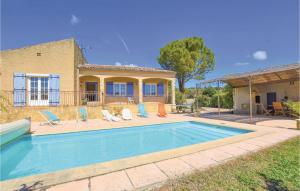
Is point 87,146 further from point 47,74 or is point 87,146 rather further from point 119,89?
point 119,89

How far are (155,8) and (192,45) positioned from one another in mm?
13578

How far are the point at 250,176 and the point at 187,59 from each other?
23.4 m

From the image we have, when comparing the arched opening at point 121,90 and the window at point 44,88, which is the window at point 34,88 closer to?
the window at point 44,88

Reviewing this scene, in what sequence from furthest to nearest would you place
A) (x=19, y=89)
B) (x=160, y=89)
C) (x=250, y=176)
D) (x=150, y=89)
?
1. (x=160, y=89)
2. (x=150, y=89)
3. (x=19, y=89)
4. (x=250, y=176)

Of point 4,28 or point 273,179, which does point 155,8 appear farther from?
point 273,179

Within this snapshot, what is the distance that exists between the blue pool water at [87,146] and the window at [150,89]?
30.4ft

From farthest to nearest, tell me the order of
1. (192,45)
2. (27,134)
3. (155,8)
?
(192,45)
(155,8)
(27,134)

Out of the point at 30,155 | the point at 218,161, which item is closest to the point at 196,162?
the point at 218,161

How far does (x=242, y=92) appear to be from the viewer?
1608cm

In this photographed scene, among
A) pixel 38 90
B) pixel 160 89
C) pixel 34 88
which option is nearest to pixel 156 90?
pixel 160 89

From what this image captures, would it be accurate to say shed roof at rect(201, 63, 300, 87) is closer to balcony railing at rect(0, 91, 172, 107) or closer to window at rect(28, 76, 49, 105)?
balcony railing at rect(0, 91, 172, 107)

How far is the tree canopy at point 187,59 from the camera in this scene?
25.0 m

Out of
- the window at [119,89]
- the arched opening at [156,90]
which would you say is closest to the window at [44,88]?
the window at [119,89]

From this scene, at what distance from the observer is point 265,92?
1441 centimetres
